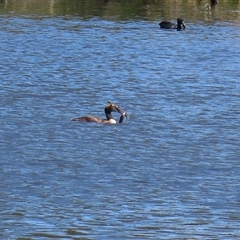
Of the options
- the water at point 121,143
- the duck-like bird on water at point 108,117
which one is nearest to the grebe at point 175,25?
the water at point 121,143

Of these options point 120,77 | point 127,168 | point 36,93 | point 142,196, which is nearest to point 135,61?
point 120,77

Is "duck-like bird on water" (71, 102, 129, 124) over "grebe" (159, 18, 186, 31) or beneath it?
over

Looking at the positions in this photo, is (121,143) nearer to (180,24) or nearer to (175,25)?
(180,24)

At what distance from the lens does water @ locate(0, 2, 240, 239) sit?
1107 cm

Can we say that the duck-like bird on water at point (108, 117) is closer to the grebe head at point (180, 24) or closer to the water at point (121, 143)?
the water at point (121, 143)

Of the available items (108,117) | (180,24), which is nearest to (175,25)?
(180,24)

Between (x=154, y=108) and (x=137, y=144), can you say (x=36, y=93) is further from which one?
(x=137, y=144)

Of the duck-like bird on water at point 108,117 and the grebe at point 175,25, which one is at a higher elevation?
the duck-like bird on water at point 108,117

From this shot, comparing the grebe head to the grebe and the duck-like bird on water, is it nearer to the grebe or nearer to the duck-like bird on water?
the grebe

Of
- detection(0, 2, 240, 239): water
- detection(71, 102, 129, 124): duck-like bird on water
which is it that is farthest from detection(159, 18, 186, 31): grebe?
detection(71, 102, 129, 124): duck-like bird on water

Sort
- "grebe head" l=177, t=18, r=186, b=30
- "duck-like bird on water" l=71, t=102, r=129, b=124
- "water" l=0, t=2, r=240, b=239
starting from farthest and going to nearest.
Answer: "grebe head" l=177, t=18, r=186, b=30 < "duck-like bird on water" l=71, t=102, r=129, b=124 < "water" l=0, t=2, r=240, b=239

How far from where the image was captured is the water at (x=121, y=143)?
1107 centimetres

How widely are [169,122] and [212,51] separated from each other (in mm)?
12646

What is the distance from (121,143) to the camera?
52.1ft
